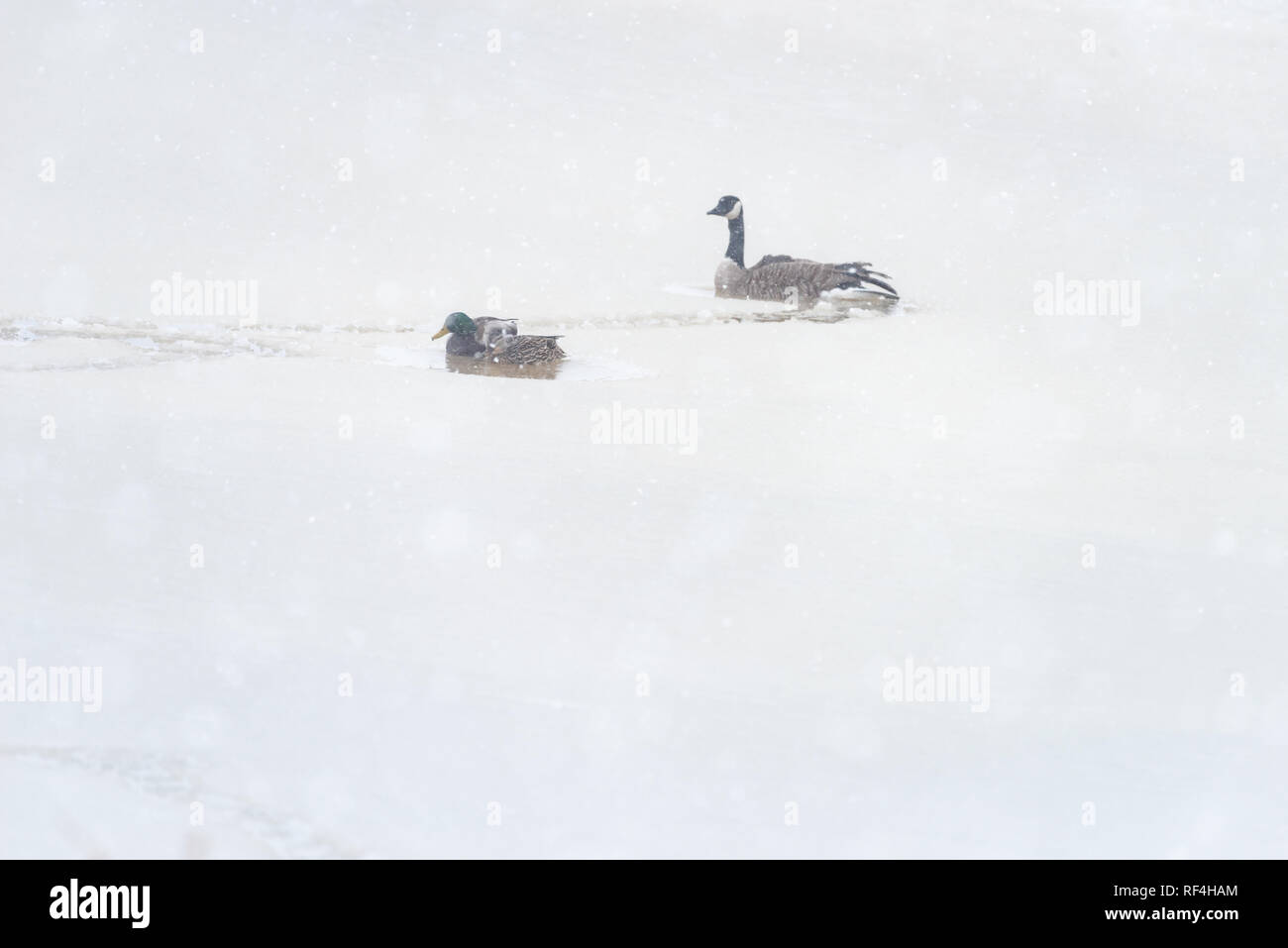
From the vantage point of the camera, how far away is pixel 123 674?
13.8 ft

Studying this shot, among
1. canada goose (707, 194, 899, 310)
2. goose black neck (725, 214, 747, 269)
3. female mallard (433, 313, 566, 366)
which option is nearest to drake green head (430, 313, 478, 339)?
female mallard (433, 313, 566, 366)

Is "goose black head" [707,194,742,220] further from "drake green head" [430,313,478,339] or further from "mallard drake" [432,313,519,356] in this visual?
"drake green head" [430,313,478,339]

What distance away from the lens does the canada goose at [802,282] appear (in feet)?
25.4

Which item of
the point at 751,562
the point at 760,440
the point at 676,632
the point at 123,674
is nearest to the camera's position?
the point at 123,674

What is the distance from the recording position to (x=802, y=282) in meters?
7.96

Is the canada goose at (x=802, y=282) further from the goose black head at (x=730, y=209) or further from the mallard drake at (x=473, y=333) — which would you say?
the mallard drake at (x=473, y=333)

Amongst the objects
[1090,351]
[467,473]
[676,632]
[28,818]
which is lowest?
[28,818]

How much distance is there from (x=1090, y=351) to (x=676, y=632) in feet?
10.3

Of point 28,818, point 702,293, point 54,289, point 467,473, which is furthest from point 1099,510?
point 54,289

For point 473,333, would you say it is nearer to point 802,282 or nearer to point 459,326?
point 459,326

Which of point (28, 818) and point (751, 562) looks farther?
point (751, 562)

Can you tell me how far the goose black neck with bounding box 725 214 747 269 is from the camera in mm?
8484

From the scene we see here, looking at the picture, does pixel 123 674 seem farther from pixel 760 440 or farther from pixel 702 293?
pixel 702 293

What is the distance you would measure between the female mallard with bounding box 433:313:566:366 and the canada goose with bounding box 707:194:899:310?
1567 millimetres
